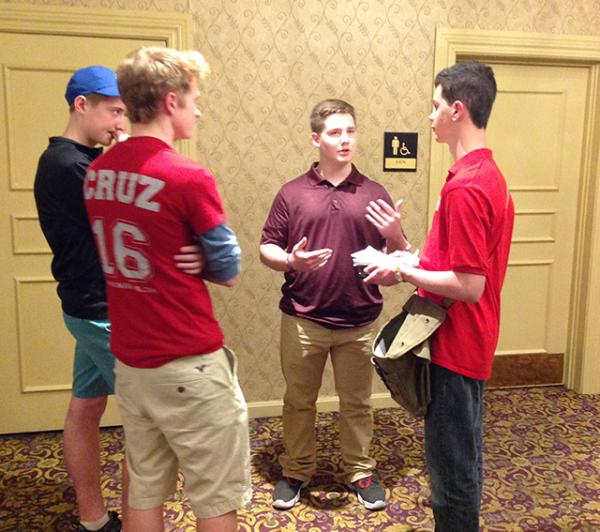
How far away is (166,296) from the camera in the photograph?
1459mm

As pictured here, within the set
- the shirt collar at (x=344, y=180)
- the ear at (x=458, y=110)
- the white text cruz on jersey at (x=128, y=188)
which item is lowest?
the white text cruz on jersey at (x=128, y=188)

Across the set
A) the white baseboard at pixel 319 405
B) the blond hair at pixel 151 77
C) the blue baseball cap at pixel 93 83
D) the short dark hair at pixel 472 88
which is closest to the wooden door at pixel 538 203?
the white baseboard at pixel 319 405

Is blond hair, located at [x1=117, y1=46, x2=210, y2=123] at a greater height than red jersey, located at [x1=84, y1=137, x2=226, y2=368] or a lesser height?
greater

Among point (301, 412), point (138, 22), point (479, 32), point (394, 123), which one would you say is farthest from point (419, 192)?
point (138, 22)

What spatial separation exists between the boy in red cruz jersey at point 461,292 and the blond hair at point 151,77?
743mm

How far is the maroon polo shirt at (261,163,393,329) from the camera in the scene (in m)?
2.41

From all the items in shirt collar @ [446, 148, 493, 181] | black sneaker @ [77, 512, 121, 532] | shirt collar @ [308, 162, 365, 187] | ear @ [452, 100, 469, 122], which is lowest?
black sneaker @ [77, 512, 121, 532]

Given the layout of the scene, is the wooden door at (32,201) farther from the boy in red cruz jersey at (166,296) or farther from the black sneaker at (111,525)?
the boy in red cruz jersey at (166,296)

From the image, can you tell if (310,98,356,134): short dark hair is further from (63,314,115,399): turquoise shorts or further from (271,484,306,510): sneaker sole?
(271,484,306,510): sneaker sole

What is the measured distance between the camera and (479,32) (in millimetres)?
3309

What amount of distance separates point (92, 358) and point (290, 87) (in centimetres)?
185

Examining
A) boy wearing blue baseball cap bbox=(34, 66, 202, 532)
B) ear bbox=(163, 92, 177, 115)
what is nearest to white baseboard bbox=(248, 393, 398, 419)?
boy wearing blue baseball cap bbox=(34, 66, 202, 532)

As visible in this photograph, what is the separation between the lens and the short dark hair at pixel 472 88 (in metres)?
1.68

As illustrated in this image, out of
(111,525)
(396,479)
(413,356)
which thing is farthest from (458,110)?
(111,525)
